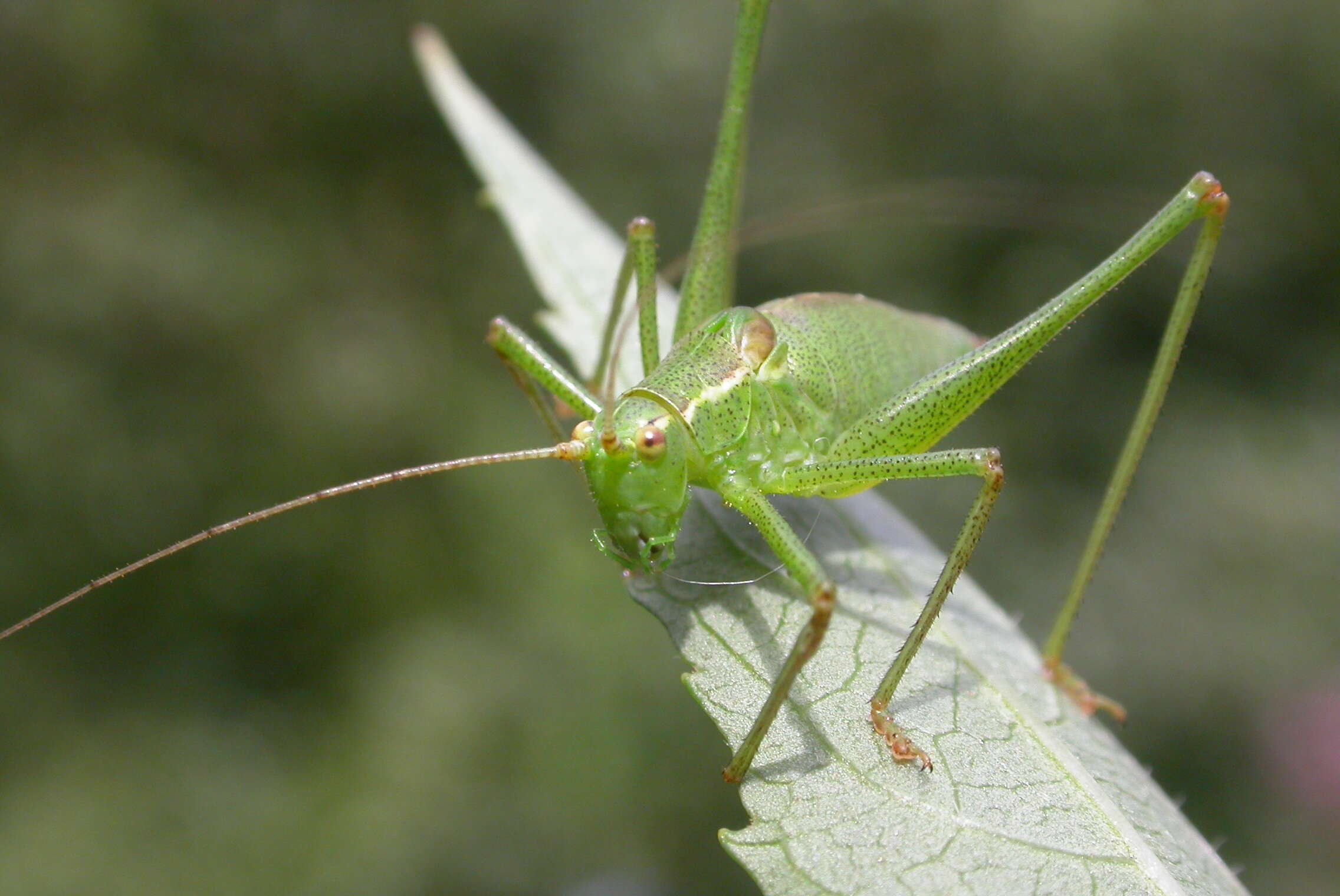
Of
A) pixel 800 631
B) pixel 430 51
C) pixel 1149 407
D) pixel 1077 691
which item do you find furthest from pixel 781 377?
pixel 430 51

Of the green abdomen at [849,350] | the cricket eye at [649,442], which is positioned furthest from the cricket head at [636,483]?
the green abdomen at [849,350]

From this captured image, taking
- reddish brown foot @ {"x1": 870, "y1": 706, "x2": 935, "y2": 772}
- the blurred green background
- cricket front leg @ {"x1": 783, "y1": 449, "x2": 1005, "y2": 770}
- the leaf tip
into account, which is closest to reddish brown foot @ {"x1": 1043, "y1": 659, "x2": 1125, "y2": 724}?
cricket front leg @ {"x1": 783, "y1": 449, "x2": 1005, "y2": 770}

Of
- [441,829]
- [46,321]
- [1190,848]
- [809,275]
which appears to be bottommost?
[441,829]

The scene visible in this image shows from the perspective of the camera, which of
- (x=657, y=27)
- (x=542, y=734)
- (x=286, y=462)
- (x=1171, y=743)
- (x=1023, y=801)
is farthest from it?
(x=657, y=27)

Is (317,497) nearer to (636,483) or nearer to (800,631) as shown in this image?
(636,483)

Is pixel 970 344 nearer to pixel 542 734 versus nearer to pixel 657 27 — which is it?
pixel 542 734

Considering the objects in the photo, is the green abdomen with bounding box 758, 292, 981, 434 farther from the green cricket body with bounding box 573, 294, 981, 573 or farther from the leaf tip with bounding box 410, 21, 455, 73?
the leaf tip with bounding box 410, 21, 455, 73

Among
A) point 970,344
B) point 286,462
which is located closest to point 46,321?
point 286,462
